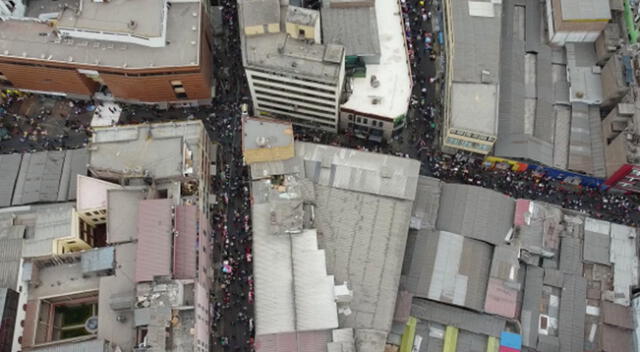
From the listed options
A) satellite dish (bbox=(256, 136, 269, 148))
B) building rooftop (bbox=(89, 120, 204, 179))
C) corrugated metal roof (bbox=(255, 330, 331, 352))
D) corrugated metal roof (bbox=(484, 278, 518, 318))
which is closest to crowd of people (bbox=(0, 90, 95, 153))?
building rooftop (bbox=(89, 120, 204, 179))

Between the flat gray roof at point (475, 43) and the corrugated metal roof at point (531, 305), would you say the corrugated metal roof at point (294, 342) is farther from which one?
the flat gray roof at point (475, 43)

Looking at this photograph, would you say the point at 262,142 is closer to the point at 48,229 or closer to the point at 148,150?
the point at 148,150

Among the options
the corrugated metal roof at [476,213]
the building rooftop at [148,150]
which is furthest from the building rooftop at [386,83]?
the building rooftop at [148,150]

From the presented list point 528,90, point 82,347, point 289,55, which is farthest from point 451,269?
point 82,347

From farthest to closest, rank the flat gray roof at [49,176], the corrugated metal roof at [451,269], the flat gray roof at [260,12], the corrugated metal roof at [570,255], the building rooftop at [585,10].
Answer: the building rooftop at [585,10] < the flat gray roof at [49,176] < the flat gray roof at [260,12] < the corrugated metal roof at [570,255] < the corrugated metal roof at [451,269]

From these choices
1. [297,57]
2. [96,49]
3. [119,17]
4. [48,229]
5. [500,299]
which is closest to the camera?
[48,229]
